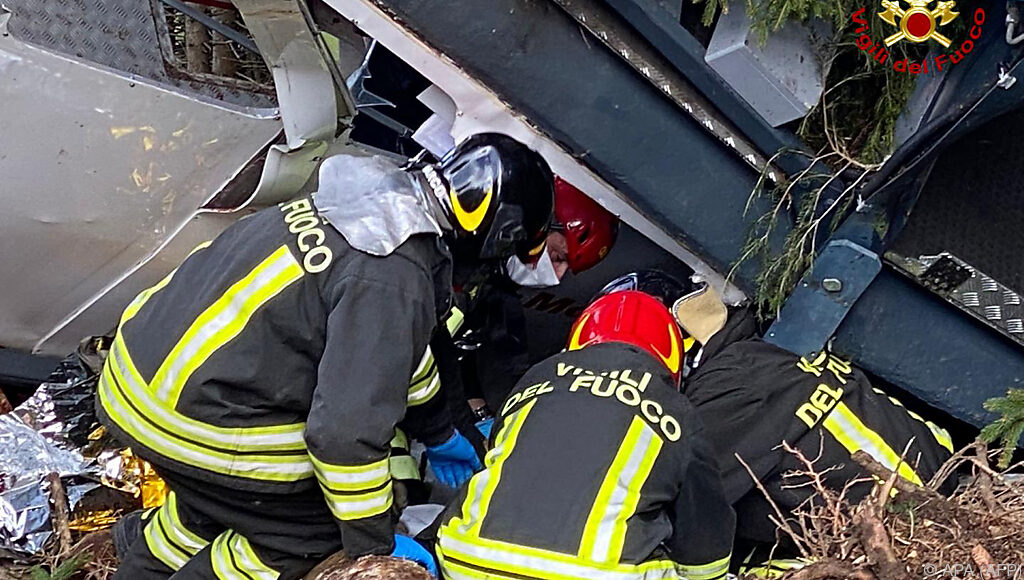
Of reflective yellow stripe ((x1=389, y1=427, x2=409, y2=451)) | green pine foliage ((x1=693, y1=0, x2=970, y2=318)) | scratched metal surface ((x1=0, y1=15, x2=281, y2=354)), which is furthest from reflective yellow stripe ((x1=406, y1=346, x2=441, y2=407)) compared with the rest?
scratched metal surface ((x1=0, y1=15, x2=281, y2=354))

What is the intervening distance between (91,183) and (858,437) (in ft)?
7.96

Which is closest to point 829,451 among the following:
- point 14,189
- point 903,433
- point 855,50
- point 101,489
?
point 903,433

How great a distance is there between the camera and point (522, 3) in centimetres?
285

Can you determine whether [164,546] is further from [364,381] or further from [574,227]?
[574,227]

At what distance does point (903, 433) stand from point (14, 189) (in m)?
2.70

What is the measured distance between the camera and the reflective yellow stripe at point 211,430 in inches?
104

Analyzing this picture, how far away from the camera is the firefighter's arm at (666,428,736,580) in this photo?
8.25ft

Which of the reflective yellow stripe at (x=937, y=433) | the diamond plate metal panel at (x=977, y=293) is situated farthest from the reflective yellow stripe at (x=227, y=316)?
the diamond plate metal panel at (x=977, y=293)

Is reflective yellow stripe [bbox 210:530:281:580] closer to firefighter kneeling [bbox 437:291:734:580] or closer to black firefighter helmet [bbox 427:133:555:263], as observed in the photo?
firefighter kneeling [bbox 437:291:734:580]

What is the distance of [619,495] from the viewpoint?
92.4 inches

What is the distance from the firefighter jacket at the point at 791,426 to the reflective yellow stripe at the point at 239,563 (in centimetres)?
124

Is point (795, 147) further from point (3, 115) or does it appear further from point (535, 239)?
point (3, 115)

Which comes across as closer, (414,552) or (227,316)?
(227,316)

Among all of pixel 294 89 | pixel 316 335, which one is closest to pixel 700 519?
pixel 316 335
